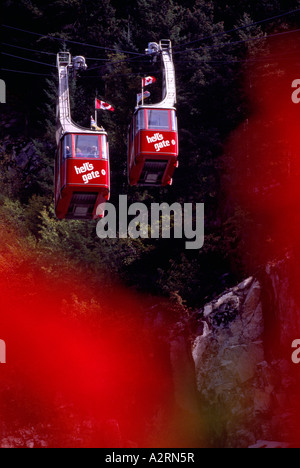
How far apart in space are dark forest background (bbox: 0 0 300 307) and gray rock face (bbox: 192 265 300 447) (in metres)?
2.13

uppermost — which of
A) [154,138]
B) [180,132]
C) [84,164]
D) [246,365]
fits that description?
[180,132]

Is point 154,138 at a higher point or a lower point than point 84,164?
higher

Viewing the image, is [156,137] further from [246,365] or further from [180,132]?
[180,132]

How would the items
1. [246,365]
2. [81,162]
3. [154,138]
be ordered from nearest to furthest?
1. [81,162]
2. [154,138]
3. [246,365]

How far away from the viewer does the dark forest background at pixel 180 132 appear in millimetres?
64562

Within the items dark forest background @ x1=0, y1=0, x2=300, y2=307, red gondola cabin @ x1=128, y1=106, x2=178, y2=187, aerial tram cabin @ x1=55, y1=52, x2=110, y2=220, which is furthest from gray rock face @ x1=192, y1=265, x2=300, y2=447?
aerial tram cabin @ x1=55, y1=52, x2=110, y2=220

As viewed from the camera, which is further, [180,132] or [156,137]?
[180,132]

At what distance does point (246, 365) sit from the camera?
2333 inches

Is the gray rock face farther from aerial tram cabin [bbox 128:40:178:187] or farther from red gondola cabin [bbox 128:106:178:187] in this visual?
red gondola cabin [bbox 128:106:178:187]

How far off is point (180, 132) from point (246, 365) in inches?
678

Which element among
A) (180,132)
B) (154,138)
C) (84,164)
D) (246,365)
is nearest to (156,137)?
(154,138)

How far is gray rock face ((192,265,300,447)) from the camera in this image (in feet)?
189

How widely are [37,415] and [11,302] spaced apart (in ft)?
24.5

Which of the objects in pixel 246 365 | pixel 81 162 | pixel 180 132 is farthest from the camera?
pixel 180 132
